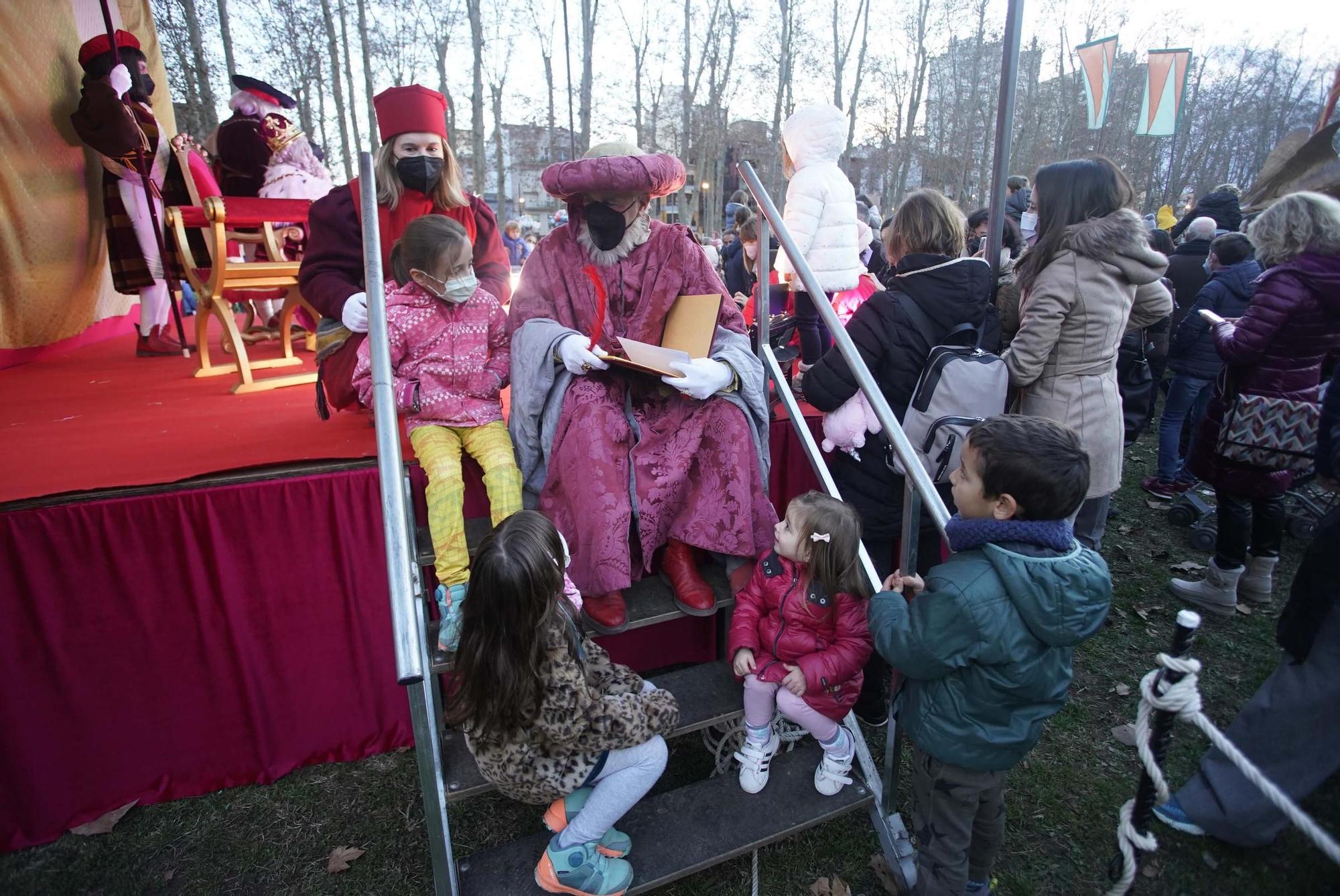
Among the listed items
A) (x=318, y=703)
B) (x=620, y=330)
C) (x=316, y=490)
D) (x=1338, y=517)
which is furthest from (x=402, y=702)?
(x=1338, y=517)

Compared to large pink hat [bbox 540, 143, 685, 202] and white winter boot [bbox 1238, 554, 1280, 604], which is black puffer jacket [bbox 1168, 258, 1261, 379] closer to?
white winter boot [bbox 1238, 554, 1280, 604]

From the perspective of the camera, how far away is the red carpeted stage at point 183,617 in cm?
216

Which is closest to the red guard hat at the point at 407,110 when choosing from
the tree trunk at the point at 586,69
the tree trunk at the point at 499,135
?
the tree trunk at the point at 586,69

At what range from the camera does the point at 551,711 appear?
1659 millimetres

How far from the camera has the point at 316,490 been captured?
2.35m

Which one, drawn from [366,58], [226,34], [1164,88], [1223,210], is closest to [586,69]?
[366,58]

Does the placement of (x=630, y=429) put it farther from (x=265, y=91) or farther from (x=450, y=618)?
(x=265, y=91)

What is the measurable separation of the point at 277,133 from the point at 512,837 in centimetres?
593

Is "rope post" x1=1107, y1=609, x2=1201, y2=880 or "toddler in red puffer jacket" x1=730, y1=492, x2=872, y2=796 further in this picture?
"toddler in red puffer jacket" x1=730, y1=492, x2=872, y2=796

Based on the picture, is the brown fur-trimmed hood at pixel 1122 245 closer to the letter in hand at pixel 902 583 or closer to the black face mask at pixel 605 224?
the letter in hand at pixel 902 583

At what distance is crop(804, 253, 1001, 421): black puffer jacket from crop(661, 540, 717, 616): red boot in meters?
0.73

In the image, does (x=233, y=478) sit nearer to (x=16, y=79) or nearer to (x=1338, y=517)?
(x=1338, y=517)

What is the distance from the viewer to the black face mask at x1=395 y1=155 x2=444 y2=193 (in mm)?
2861

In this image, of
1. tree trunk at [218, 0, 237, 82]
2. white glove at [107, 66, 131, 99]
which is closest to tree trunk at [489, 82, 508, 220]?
tree trunk at [218, 0, 237, 82]
